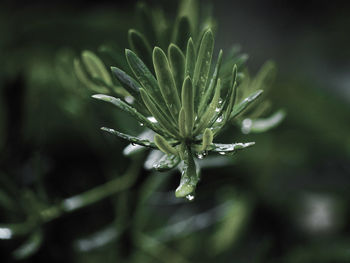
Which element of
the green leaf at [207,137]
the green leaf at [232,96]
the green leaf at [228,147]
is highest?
the green leaf at [232,96]

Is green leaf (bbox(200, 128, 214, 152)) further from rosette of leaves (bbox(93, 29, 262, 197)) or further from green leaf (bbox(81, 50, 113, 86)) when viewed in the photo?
green leaf (bbox(81, 50, 113, 86))

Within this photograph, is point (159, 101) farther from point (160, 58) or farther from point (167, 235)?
point (167, 235)

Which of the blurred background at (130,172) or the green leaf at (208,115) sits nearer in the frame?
the green leaf at (208,115)

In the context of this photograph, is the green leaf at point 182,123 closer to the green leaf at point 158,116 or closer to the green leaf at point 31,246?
the green leaf at point 158,116

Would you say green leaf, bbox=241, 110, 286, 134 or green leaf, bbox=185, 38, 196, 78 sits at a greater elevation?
green leaf, bbox=185, 38, 196, 78

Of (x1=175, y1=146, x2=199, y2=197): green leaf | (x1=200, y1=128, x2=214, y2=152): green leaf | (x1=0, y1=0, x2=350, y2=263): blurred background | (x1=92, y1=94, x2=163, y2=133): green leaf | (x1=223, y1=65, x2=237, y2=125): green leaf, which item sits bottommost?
(x1=0, y1=0, x2=350, y2=263): blurred background

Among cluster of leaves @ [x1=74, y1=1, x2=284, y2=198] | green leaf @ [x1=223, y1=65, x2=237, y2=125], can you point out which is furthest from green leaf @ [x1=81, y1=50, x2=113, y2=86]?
green leaf @ [x1=223, y1=65, x2=237, y2=125]

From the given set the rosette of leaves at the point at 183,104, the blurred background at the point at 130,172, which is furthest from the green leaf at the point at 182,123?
the blurred background at the point at 130,172

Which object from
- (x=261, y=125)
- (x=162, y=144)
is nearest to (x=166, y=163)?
(x=162, y=144)
